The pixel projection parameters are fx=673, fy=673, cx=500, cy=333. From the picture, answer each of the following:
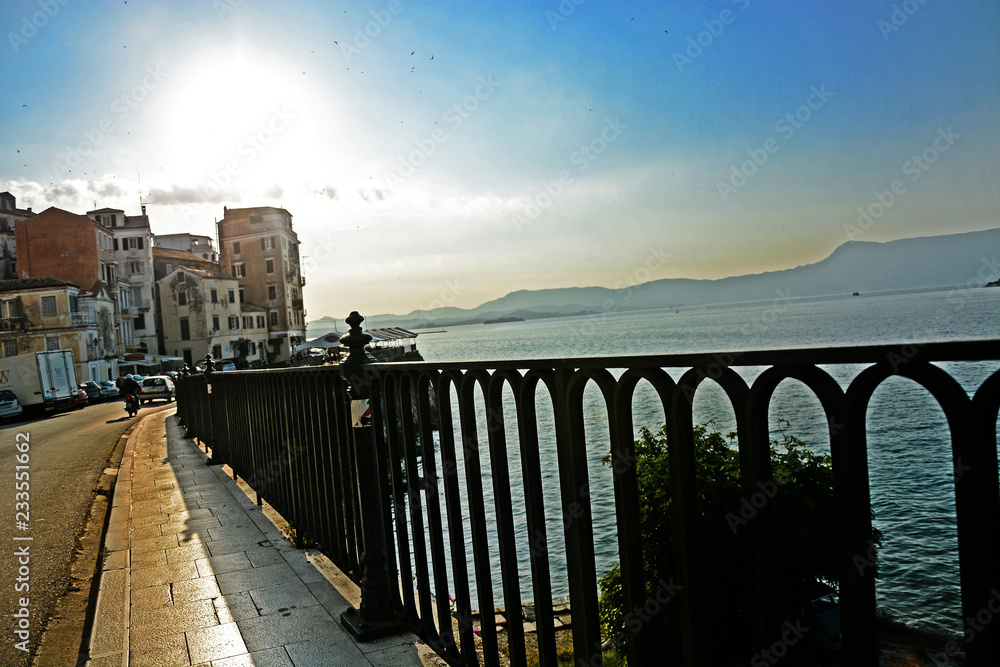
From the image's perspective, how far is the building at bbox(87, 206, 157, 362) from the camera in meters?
57.7

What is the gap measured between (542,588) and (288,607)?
209 cm

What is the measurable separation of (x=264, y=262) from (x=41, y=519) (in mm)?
64469

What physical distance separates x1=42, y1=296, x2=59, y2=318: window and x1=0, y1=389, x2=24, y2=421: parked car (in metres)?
19.5

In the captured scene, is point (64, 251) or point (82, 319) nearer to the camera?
point (82, 319)

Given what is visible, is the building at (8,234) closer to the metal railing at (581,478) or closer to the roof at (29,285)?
the roof at (29,285)

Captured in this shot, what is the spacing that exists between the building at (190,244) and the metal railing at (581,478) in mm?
90342

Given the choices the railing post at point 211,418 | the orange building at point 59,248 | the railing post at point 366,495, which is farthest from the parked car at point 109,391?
the railing post at point 366,495

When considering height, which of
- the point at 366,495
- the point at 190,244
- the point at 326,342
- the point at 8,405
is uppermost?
the point at 190,244

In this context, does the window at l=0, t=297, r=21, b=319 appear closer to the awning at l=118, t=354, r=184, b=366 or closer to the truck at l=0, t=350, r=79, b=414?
the awning at l=118, t=354, r=184, b=366

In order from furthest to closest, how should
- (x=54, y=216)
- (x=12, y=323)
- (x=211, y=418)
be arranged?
(x=54, y=216) → (x=12, y=323) → (x=211, y=418)

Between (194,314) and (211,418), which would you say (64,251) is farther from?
(211,418)

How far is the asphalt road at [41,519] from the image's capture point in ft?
14.0

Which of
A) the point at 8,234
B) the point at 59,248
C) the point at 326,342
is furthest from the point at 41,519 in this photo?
the point at 8,234

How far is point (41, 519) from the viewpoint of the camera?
7246 mm
